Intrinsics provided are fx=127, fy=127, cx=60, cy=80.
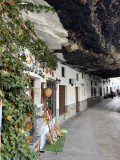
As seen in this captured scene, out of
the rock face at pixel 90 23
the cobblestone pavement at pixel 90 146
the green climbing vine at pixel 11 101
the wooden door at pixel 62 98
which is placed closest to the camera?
the green climbing vine at pixel 11 101

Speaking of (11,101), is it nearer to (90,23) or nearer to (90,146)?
(90,23)

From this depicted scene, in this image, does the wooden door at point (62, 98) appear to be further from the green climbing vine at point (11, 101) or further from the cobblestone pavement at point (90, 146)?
the green climbing vine at point (11, 101)

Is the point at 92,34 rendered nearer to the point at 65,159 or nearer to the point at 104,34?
the point at 104,34

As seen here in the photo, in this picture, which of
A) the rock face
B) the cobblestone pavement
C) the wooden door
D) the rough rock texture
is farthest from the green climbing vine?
the wooden door

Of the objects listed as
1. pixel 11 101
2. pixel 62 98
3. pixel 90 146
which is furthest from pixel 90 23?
pixel 62 98

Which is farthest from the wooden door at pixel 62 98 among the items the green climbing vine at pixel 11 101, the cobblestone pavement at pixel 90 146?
the green climbing vine at pixel 11 101

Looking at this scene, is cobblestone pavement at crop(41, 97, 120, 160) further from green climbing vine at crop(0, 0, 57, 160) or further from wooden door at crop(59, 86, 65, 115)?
wooden door at crop(59, 86, 65, 115)

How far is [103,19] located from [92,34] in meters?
0.57

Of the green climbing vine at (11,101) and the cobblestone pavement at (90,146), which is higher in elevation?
the green climbing vine at (11,101)

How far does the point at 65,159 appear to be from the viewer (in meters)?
3.40

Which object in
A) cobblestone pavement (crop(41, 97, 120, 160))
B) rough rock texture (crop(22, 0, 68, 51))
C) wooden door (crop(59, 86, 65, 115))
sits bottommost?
cobblestone pavement (crop(41, 97, 120, 160))

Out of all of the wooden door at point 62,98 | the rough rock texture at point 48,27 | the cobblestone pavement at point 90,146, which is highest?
the rough rock texture at point 48,27

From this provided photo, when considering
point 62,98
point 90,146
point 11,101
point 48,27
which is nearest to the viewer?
point 11,101

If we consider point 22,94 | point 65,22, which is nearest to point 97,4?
point 65,22
